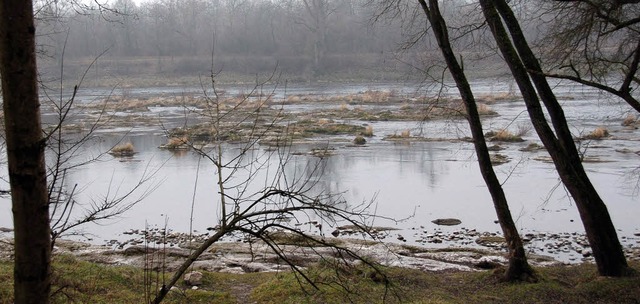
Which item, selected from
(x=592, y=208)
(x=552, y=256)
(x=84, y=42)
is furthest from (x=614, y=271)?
(x=84, y=42)

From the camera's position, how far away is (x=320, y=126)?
99.0 feet

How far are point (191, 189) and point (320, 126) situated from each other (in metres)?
13.3

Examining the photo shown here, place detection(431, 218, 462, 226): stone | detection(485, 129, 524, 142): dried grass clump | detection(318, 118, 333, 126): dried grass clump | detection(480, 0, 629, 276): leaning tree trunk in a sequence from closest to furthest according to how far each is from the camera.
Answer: detection(480, 0, 629, 276): leaning tree trunk
detection(431, 218, 462, 226): stone
detection(485, 129, 524, 142): dried grass clump
detection(318, 118, 333, 126): dried grass clump

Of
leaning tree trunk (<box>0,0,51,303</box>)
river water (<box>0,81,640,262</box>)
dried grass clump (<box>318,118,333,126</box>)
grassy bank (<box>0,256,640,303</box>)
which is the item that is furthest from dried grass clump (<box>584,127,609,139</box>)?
leaning tree trunk (<box>0,0,51,303</box>)

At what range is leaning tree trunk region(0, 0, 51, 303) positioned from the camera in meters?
2.57

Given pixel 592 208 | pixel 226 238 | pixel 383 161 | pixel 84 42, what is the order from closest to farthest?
pixel 592 208 → pixel 226 238 → pixel 383 161 → pixel 84 42

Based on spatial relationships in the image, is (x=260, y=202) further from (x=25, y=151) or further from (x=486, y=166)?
(x=486, y=166)

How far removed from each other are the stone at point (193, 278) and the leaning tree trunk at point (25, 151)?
5497 millimetres

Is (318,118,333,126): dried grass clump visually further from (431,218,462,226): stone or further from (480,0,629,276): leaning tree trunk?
(480,0,629,276): leaning tree trunk

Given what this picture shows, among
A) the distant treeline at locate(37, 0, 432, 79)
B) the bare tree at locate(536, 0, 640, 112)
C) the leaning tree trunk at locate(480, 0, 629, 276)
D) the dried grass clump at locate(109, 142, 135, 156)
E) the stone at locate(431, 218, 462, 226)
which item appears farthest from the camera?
the distant treeline at locate(37, 0, 432, 79)

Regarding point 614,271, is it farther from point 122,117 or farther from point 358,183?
point 122,117

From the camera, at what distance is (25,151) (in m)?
2.65

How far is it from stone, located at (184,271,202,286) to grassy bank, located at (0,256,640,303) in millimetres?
95

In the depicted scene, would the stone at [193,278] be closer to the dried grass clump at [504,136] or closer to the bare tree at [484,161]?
the bare tree at [484,161]
